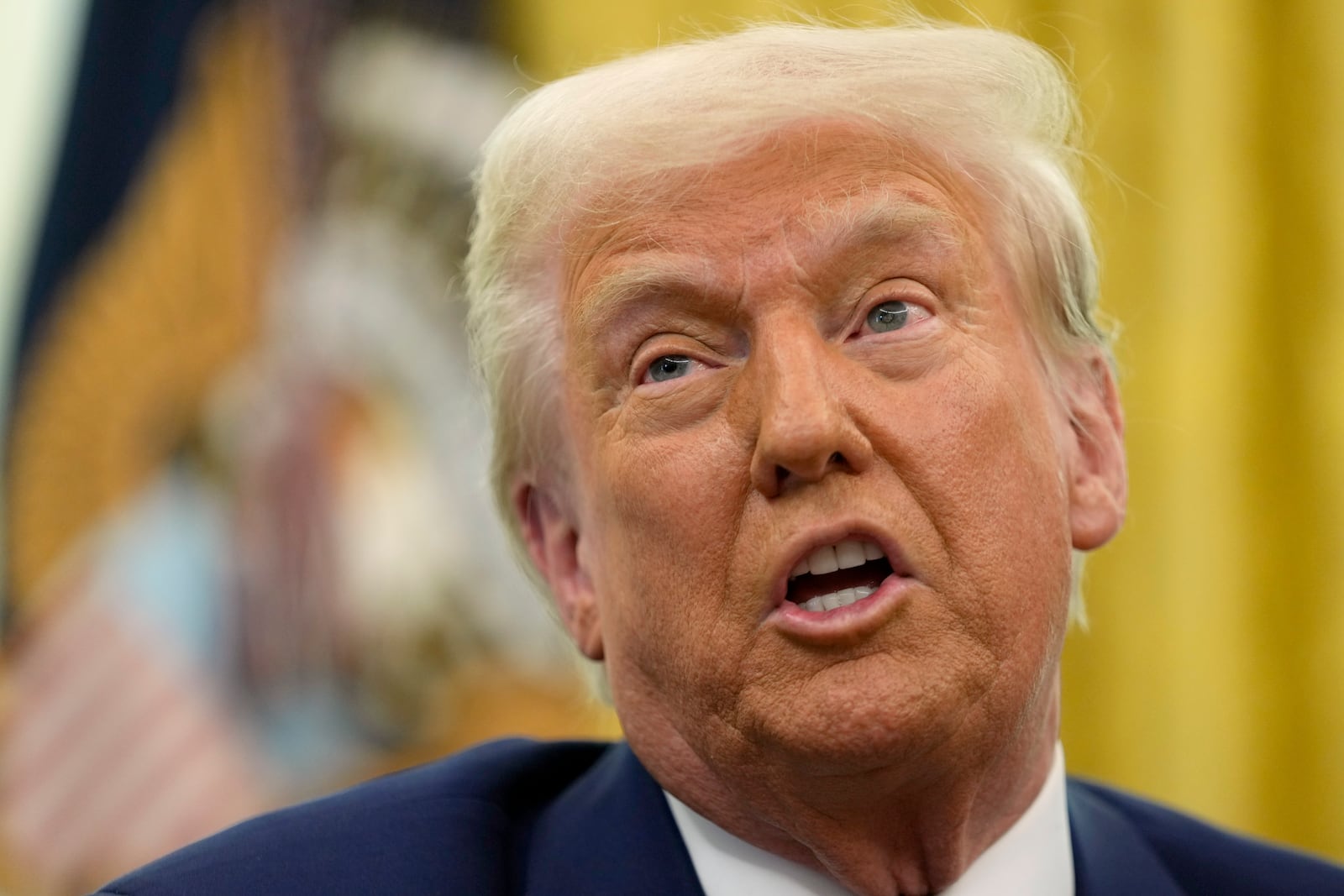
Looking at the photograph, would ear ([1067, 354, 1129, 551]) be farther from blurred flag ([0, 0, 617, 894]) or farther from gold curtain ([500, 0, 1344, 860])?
blurred flag ([0, 0, 617, 894])

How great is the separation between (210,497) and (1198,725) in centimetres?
241

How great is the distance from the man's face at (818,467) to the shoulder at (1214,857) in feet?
1.14

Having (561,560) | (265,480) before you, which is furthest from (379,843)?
(265,480)

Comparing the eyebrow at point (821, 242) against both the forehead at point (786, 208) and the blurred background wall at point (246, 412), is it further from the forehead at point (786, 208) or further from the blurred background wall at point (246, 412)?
the blurred background wall at point (246, 412)

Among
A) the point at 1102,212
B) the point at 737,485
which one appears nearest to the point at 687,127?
the point at 737,485

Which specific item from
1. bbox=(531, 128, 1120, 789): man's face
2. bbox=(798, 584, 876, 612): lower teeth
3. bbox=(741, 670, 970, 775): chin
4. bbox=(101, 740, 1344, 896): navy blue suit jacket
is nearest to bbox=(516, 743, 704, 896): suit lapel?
bbox=(101, 740, 1344, 896): navy blue suit jacket

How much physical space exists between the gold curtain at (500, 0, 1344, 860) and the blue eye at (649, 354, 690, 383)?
142cm

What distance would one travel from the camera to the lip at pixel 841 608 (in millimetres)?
1256

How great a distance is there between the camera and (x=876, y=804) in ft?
4.46

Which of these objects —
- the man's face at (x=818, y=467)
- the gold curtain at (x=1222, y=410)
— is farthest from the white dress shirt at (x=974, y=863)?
the gold curtain at (x=1222, y=410)

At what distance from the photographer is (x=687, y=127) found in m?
1.42

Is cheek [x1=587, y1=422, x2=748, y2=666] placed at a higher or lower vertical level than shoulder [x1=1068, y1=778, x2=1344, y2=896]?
higher

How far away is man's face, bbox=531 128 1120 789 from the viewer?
1.28m

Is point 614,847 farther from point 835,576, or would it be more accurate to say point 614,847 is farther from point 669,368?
point 669,368
